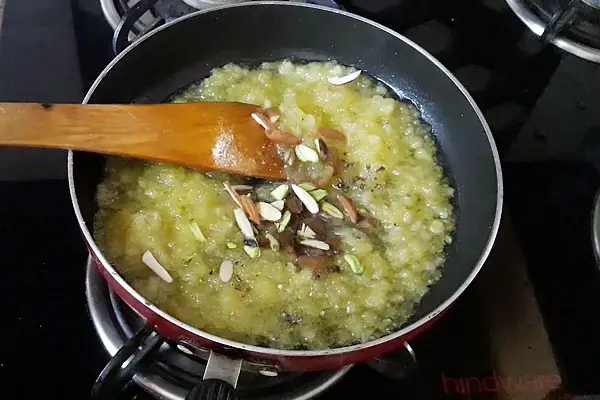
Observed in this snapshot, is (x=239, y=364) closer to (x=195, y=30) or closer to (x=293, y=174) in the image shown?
(x=293, y=174)

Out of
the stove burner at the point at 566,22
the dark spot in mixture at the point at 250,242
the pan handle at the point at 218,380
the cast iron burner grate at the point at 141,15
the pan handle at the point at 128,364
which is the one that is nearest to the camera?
the pan handle at the point at 218,380

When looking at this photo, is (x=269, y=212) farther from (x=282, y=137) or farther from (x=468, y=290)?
(x=468, y=290)

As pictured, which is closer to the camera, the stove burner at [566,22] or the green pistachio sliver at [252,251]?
the green pistachio sliver at [252,251]

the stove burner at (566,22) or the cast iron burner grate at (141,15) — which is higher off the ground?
the stove burner at (566,22)

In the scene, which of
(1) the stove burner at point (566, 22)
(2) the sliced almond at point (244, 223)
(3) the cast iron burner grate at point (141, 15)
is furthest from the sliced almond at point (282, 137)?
(1) the stove burner at point (566, 22)

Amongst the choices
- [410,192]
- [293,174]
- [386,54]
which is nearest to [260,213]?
[293,174]

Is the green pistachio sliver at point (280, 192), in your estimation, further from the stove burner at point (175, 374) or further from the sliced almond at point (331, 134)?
the stove burner at point (175, 374)

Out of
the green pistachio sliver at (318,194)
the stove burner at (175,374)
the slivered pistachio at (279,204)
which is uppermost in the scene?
the green pistachio sliver at (318,194)

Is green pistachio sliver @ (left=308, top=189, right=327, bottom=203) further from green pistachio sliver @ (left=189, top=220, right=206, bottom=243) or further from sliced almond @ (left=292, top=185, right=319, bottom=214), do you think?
green pistachio sliver @ (left=189, top=220, right=206, bottom=243)
